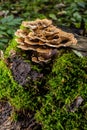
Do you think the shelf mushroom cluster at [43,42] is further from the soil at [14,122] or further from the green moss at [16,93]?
the soil at [14,122]

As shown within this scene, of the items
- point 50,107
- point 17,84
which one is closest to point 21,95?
point 17,84

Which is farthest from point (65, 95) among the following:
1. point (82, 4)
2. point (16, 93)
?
point (82, 4)

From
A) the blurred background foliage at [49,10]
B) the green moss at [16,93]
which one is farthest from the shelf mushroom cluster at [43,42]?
the blurred background foliage at [49,10]

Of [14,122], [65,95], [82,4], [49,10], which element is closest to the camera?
[65,95]

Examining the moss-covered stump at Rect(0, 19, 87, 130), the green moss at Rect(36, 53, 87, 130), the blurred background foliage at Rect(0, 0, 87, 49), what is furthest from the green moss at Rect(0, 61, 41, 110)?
the blurred background foliage at Rect(0, 0, 87, 49)

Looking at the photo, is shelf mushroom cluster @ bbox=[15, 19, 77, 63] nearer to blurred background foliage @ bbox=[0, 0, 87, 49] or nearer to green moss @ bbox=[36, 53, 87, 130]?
green moss @ bbox=[36, 53, 87, 130]

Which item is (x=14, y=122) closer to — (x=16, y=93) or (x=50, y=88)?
(x=16, y=93)
